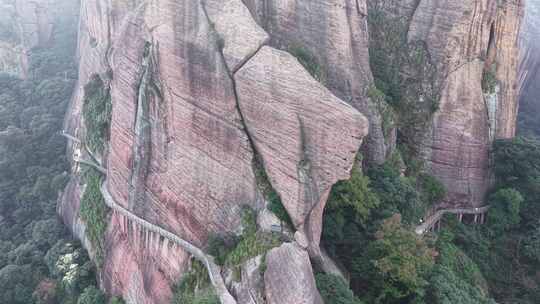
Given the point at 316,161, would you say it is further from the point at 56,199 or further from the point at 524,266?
the point at 56,199

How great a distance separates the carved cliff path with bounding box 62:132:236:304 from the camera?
59.9 feet

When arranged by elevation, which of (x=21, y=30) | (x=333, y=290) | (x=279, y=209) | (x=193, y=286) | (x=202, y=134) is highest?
(x=21, y=30)

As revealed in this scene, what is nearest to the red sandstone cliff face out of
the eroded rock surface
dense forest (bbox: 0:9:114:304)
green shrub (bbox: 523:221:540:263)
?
green shrub (bbox: 523:221:540:263)

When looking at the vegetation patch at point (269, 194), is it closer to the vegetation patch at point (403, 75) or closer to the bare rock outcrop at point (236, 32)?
the bare rock outcrop at point (236, 32)

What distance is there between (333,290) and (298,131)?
6.50 metres

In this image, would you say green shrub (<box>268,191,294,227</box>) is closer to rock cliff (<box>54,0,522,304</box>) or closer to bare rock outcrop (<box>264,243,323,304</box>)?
rock cliff (<box>54,0,522,304</box>)

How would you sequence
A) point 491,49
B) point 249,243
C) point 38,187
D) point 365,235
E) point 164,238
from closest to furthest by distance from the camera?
1. point 249,243
2. point 365,235
3. point 164,238
4. point 491,49
5. point 38,187

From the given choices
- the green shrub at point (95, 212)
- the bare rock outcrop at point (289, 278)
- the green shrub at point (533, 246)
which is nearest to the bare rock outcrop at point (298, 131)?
the bare rock outcrop at point (289, 278)

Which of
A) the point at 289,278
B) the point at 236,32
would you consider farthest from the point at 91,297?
the point at 236,32

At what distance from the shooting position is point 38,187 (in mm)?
34688

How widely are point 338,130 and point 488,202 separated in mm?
16335

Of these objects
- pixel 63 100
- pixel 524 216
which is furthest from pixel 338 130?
pixel 63 100

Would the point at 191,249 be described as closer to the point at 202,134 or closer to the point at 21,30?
the point at 202,134

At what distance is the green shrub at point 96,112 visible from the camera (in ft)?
96.1
